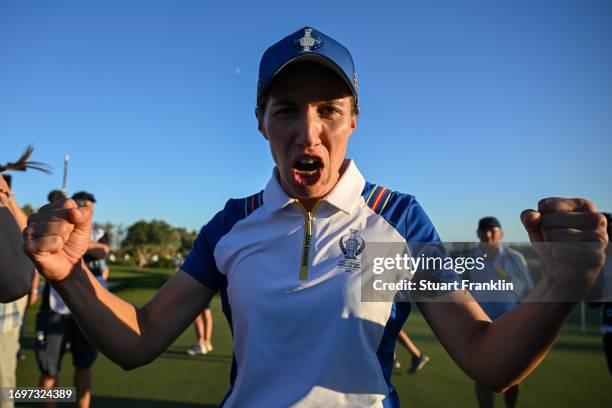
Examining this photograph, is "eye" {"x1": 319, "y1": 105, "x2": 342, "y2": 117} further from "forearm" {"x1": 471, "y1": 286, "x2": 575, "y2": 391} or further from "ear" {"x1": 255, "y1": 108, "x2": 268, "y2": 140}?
"forearm" {"x1": 471, "y1": 286, "x2": 575, "y2": 391}

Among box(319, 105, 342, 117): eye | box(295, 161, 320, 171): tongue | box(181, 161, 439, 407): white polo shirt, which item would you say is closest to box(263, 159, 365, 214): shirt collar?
box(181, 161, 439, 407): white polo shirt

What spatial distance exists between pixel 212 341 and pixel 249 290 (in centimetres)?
736

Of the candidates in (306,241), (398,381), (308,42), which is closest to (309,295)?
(306,241)

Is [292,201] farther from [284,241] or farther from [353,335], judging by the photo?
[353,335]

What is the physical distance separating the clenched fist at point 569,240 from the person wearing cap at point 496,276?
0.29m

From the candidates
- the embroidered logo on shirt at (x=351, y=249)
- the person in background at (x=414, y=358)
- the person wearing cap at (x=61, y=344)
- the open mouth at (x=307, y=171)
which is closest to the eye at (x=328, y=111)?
the open mouth at (x=307, y=171)

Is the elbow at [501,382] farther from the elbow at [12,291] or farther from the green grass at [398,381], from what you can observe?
the green grass at [398,381]

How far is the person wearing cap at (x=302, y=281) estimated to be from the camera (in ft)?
4.22

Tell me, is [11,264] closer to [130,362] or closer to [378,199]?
[130,362]

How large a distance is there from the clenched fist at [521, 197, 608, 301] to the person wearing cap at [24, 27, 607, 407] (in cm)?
10

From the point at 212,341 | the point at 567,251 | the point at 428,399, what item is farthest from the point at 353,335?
the point at 212,341

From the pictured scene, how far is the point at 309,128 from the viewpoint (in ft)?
4.75

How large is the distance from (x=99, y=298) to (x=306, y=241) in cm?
74

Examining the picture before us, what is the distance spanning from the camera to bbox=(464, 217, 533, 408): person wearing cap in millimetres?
1650
